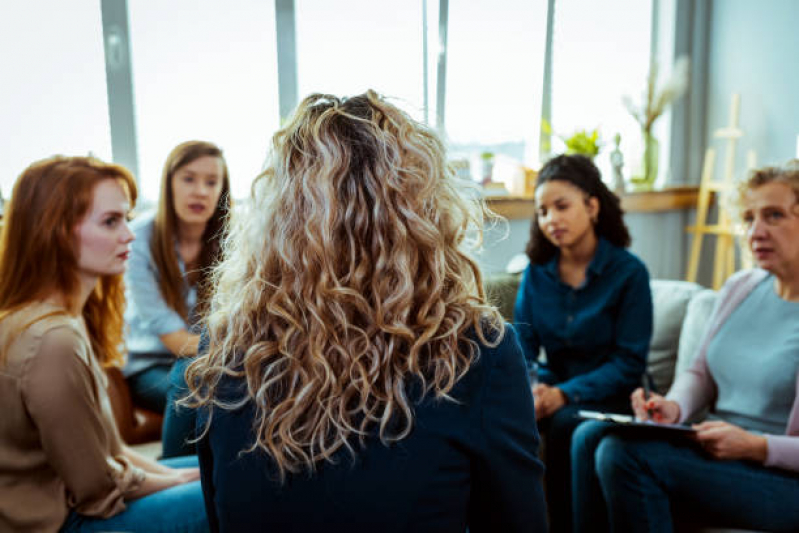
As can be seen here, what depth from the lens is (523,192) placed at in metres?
3.68

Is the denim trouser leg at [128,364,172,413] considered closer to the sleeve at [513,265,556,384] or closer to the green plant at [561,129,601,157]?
the sleeve at [513,265,556,384]

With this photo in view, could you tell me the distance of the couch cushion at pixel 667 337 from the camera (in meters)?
2.27

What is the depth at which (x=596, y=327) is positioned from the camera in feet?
6.59

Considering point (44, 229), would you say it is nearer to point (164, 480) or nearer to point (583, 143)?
point (164, 480)

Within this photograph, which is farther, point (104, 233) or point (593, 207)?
point (593, 207)

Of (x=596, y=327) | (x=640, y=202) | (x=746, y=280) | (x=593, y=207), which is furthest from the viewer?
(x=640, y=202)

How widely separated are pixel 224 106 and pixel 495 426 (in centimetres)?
278

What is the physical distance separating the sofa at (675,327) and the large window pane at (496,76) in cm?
175

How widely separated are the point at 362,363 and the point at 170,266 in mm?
1578

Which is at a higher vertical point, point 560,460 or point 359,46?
point 359,46

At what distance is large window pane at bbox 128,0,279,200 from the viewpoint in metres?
2.95

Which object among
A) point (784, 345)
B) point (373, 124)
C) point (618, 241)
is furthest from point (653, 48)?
point (373, 124)

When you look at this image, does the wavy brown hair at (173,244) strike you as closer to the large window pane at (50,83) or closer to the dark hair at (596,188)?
the large window pane at (50,83)

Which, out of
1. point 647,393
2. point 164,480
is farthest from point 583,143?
point 164,480
